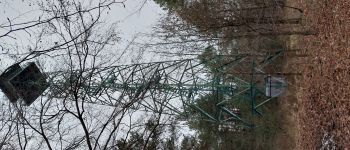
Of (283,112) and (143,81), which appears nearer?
(143,81)

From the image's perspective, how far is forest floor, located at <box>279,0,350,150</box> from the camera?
8797mm

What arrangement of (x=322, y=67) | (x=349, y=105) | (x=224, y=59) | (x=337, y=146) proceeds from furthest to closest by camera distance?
(x=224, y=59)
(x=322, y=67)
(x=337, y=146)
(x=349, y=105)

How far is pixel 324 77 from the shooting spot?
1027 cm

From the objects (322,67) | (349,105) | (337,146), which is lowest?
(337,146)

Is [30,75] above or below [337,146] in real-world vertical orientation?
above

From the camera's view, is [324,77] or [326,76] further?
[324,77]

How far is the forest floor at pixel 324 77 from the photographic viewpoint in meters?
8.80

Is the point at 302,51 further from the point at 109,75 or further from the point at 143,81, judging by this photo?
the point at 109,75

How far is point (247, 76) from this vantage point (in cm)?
1614

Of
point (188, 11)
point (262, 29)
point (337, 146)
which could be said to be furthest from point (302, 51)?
point (337, 146)

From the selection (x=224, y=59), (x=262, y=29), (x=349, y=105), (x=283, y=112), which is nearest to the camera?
(x=349, y=105)

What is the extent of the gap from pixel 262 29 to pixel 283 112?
6351 mm

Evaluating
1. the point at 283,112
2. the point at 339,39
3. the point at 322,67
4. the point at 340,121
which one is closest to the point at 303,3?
the point at 322,67

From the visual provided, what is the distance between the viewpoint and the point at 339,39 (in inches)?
357
